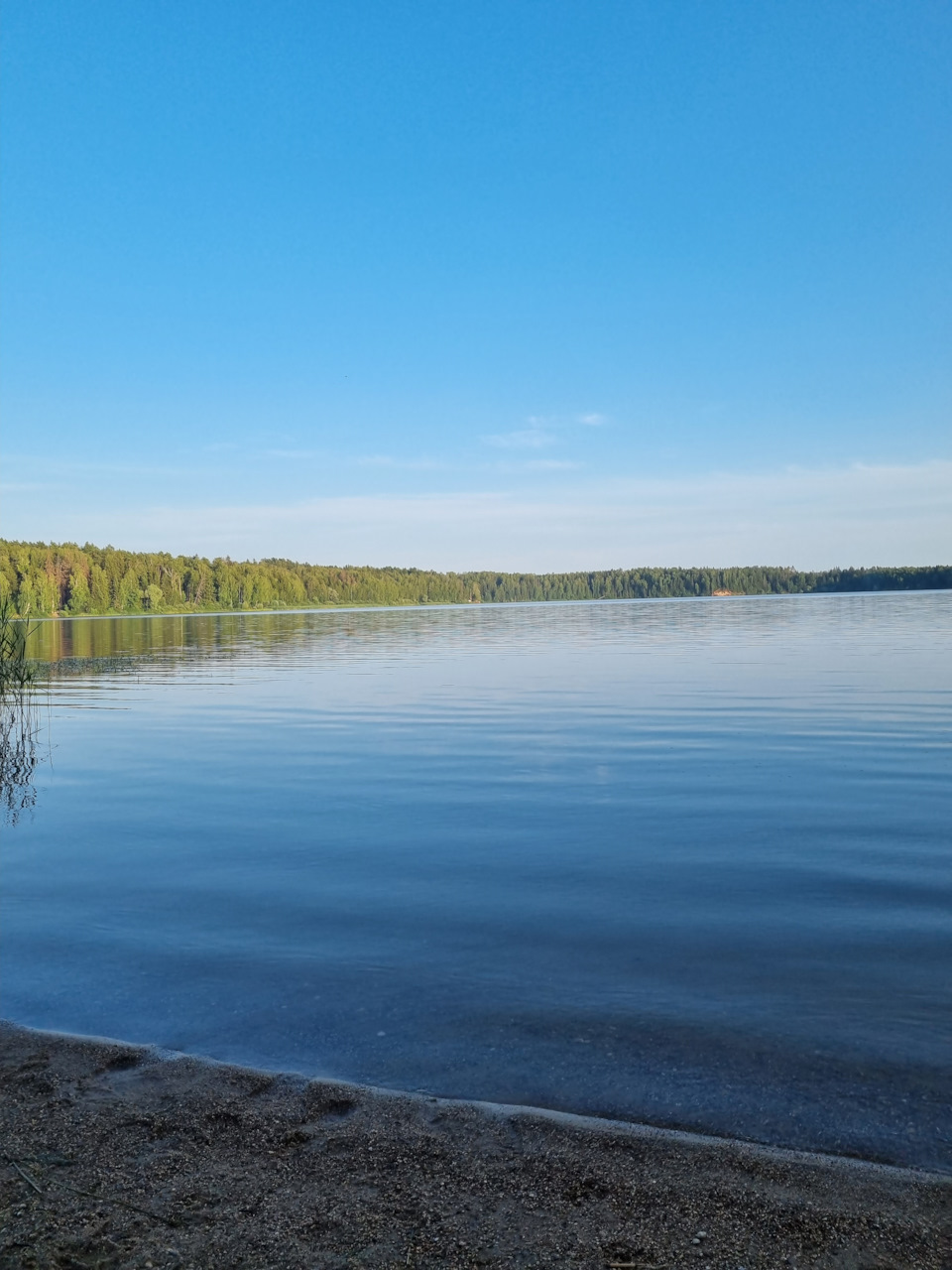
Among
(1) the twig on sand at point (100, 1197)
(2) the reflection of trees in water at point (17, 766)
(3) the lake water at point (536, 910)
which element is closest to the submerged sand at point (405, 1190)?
(1) the twig on sand at point (100, 1197)

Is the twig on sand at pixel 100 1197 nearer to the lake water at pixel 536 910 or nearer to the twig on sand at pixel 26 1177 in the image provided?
the twig on sand at pixel 26 1177

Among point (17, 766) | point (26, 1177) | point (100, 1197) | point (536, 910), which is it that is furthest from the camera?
point (17, 766)

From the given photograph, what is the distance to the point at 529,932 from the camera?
352 inches

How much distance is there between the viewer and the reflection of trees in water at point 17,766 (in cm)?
1611

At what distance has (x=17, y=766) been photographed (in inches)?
779

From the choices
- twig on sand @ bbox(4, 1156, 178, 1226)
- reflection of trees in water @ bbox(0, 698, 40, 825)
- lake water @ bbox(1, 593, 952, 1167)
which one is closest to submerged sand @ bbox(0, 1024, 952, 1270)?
twig on sand @ bbox(4, 1156, 178, 1226)

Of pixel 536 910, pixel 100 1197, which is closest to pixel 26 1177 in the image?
pixel 100 1197

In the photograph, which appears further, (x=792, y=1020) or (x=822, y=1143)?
(x=792, y=1020)

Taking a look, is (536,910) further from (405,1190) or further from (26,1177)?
(26,1177)

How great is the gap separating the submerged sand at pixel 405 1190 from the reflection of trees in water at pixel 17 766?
36.8 ft

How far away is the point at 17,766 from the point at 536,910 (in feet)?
48.6

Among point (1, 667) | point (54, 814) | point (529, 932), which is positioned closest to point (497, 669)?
point (1, 667)

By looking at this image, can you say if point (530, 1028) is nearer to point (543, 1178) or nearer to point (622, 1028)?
point (622, 1028)

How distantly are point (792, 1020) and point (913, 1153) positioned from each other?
1841 mm
